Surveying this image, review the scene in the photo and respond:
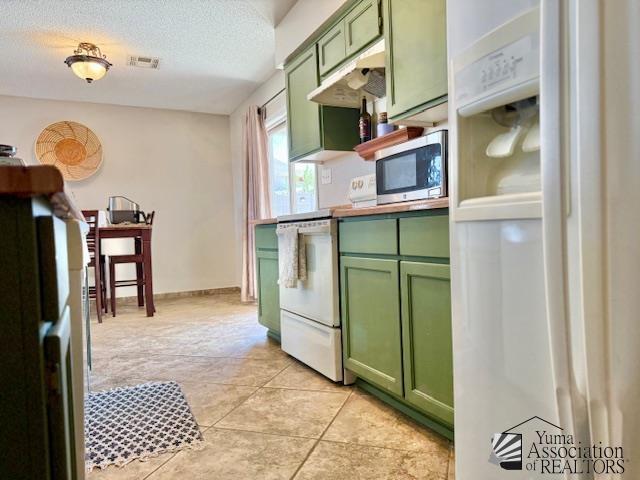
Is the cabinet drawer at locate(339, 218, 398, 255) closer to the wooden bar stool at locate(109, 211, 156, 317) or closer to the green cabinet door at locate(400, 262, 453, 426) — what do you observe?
the green cabinet door at locate(400, 262, 453, 426)

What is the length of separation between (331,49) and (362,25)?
37 centimetres

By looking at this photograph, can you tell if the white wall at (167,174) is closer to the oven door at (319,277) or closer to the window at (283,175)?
the window at (283,175)

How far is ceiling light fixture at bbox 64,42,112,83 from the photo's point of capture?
3.42 meters

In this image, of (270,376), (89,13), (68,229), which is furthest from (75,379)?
(89,13)

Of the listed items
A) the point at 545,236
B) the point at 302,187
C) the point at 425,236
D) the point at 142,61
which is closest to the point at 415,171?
the point at 425,236

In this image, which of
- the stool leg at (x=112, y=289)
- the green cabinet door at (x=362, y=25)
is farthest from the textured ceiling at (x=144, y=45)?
the stool leg at (x=112, y=289)

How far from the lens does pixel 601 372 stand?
0.66 meters

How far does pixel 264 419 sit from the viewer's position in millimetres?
1775

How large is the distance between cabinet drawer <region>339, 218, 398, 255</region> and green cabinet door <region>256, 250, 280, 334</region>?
0.96m

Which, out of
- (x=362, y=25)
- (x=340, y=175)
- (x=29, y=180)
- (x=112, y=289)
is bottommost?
(x=112, y=289)

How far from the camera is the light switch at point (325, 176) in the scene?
11.1 ft

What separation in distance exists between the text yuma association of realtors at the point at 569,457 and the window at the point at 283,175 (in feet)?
10.0

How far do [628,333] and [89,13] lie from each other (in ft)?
12.1

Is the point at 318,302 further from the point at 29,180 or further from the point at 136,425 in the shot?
the point at 29,180
